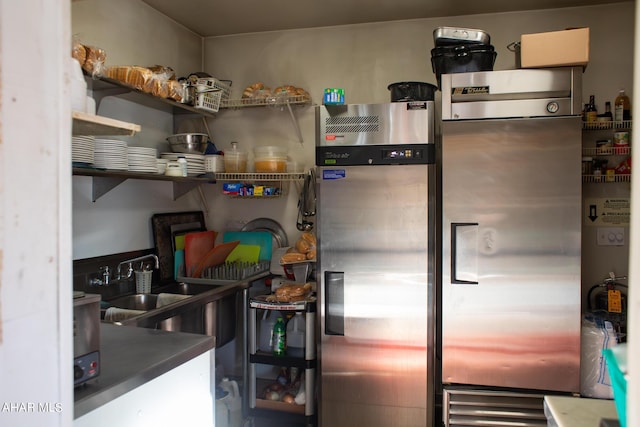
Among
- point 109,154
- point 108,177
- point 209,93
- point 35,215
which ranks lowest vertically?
point 35,215

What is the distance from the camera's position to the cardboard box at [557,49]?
2256 mm

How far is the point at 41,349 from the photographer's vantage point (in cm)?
80

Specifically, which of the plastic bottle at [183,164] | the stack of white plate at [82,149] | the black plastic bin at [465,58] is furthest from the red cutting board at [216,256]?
the black plastic bin at [465,58]

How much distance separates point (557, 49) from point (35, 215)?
7.77 ft

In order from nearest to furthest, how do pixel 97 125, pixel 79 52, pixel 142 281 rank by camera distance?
1. pixel 97 125
2. pixel 79 52
3. pixel 142 281

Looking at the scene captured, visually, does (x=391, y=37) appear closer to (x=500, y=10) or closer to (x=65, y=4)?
(x=500, y=10)

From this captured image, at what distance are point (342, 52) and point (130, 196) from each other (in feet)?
5.74

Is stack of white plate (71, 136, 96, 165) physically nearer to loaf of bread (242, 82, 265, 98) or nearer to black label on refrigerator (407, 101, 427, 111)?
loaf of bread (242, 82, 265, 98)

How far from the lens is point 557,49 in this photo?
7.49 feet

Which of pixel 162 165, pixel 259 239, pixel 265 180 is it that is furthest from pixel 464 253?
pixel 162 165

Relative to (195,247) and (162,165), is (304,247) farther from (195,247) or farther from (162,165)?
(162,165)

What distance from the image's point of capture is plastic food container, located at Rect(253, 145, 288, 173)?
314 centimetres

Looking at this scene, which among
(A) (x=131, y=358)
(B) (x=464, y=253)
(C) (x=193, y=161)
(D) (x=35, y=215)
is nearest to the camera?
(D) (x=35, y=215)

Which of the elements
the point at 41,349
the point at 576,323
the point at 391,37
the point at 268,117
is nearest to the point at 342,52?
the point at 391,37
